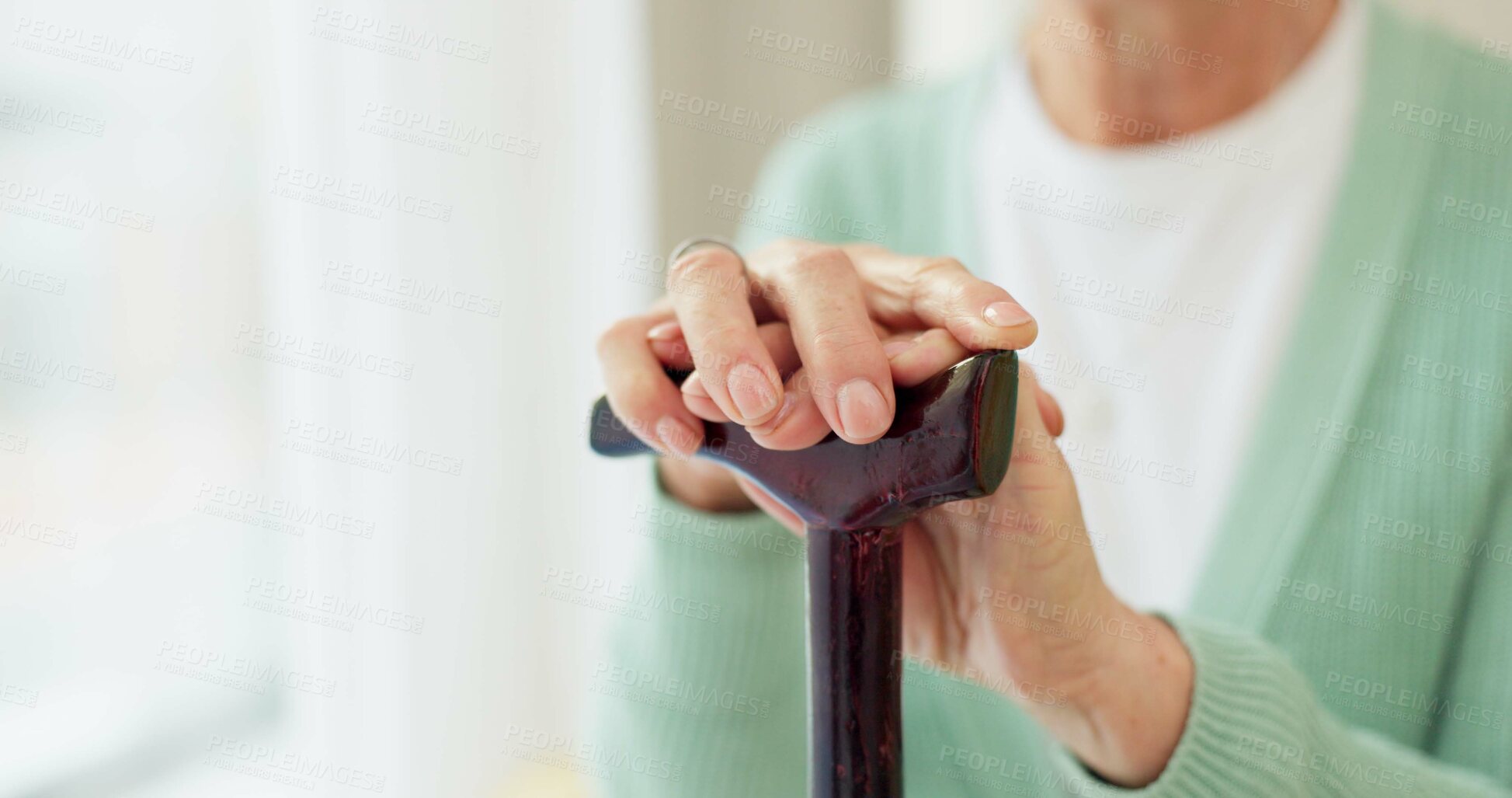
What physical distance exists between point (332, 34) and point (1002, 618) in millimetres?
703

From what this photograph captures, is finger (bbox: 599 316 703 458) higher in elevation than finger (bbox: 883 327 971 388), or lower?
lower

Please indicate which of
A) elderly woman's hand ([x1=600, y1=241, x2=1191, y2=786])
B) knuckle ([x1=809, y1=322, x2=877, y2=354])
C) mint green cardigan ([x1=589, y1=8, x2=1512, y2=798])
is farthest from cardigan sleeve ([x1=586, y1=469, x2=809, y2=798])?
knuckle ([x1=809, y1=322, x2=877, y2=354])

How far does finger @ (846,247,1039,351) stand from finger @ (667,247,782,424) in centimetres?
6

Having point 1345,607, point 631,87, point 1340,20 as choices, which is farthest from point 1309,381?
point 631,87

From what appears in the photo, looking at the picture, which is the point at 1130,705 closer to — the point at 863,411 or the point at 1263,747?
the point at 1263,747

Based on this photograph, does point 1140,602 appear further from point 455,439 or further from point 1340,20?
point 455,439

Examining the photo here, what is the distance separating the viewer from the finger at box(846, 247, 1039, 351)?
41 centimetres

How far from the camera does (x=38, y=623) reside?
31.7 inches

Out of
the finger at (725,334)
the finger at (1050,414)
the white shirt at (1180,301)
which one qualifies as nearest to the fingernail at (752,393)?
the finger at (725,334)

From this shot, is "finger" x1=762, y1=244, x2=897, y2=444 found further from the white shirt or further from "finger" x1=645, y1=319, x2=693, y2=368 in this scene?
the white shirt

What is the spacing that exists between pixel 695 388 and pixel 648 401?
0.08ft

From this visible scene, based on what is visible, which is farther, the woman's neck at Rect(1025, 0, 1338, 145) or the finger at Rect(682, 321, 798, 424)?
the woman's neck at Rect(1025, 0, 1338, 145)

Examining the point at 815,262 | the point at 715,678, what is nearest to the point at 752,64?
the point at 715,678

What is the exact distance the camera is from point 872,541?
1.28 ft
